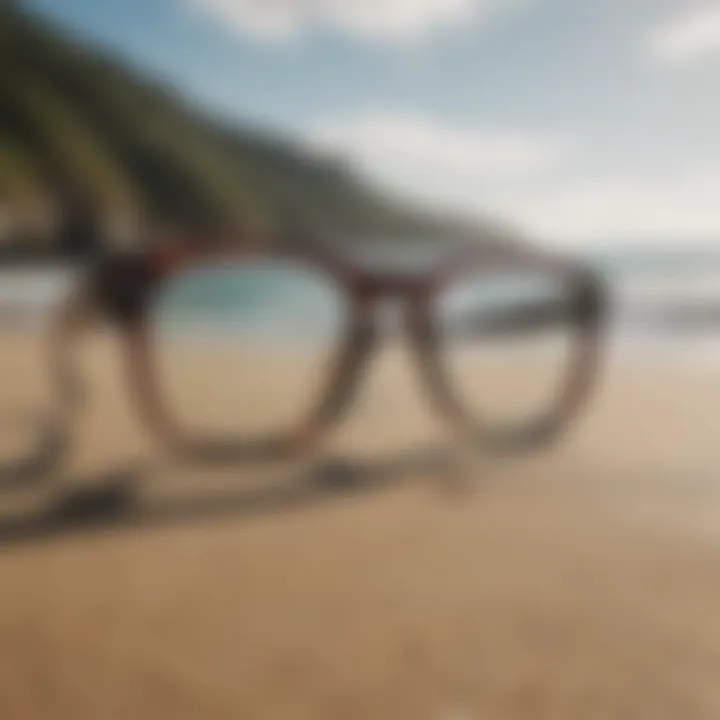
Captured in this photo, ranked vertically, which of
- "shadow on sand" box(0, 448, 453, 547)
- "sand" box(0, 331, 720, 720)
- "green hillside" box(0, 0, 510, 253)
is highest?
"green hillside" box(0, 0, 510, 253)

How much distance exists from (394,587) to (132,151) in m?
0.13

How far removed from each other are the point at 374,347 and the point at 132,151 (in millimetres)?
87

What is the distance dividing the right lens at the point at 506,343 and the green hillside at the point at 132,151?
40mm

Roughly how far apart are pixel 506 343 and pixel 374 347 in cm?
4

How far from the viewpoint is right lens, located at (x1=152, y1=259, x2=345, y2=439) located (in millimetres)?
258

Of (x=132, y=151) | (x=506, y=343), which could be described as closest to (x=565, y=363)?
(x=506, y=343)

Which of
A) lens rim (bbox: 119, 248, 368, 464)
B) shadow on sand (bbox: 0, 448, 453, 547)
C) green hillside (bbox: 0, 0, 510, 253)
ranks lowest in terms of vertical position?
shadow on sand (bbox: 0, 448, 453, 547)

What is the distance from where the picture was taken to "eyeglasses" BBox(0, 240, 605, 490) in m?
0.25

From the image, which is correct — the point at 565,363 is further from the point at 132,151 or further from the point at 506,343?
the point at 132,151

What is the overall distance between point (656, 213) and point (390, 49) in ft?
0.25

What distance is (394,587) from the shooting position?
201 millimetres

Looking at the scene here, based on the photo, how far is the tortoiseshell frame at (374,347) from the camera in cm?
26

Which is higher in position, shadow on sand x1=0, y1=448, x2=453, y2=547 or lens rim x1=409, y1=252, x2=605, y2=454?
lens rim x1=409, y1=252, x2=605, y2=454

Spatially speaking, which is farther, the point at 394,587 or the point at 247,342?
the point at 247,342
